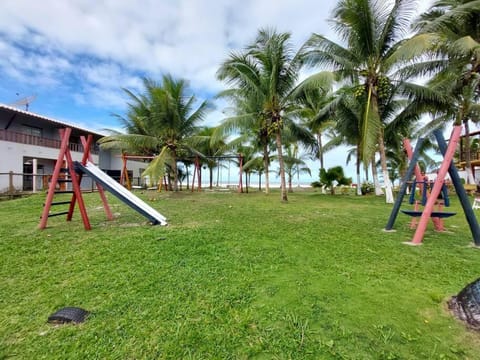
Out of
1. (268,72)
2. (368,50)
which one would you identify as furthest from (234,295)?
(368,50)

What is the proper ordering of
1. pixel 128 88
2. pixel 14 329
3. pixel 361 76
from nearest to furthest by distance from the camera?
pixel 14 329 < pixel 361 76 < pixel 128 88

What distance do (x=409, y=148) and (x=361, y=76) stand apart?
20.9 ft

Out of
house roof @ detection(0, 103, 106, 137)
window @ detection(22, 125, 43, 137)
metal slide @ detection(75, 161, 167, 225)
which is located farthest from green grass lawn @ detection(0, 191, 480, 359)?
window @ detection(22, 125, 43, 137)

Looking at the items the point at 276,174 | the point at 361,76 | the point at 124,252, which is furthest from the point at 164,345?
the point at 276,174

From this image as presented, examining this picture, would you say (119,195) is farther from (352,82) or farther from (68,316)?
(352,82)

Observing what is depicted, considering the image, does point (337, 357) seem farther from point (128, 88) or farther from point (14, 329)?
point (128, 88)

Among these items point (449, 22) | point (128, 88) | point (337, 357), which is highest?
point (449, 22)

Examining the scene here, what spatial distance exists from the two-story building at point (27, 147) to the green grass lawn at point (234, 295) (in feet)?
39.5

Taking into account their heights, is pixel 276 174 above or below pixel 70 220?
above

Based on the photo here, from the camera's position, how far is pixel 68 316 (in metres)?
1.95

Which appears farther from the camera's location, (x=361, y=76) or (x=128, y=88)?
(x=128, y=88)

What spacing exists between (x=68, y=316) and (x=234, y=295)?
1.45 meters

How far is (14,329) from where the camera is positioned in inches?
72.6

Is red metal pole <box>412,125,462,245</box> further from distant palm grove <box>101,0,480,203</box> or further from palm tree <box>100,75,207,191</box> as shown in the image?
palm tree <box>100,75,207,191</box>
